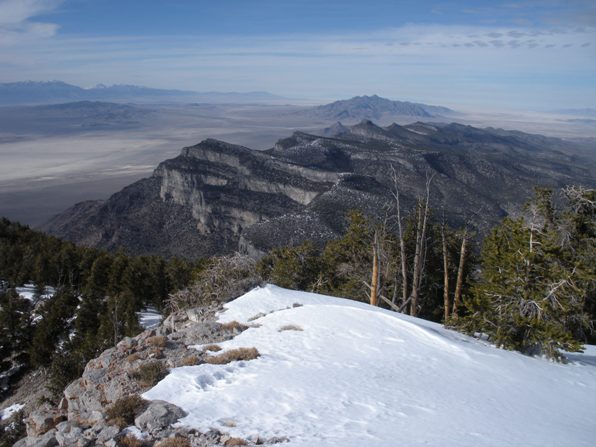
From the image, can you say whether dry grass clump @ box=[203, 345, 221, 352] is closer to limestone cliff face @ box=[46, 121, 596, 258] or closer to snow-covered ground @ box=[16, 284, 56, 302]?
snow-covered ground @ box=[16, 284, 56, 302]

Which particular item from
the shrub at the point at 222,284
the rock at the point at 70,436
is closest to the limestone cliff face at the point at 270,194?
the shrub at the point at 222,284

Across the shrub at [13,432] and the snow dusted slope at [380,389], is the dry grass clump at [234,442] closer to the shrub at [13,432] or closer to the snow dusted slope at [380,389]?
the snow dusted slope at [380,389]

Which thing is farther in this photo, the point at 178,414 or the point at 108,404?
the point at 108,404

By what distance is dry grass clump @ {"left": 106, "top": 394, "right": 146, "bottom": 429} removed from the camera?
1006 cm

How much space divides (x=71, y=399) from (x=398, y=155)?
135m

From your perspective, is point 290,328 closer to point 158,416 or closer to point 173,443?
point 158,416

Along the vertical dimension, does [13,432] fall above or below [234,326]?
below

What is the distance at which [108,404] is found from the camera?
11.5 metres

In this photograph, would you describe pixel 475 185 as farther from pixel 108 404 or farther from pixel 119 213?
pixel 108 404

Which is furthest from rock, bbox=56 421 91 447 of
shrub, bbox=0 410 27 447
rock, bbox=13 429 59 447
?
shrub, bbox=0 410 27 447

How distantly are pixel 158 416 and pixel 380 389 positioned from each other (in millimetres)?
5045

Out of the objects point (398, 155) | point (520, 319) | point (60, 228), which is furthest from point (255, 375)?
point (398, 155)

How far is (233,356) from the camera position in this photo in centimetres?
1315

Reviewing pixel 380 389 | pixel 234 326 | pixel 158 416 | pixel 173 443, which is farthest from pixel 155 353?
pixel 380 389
